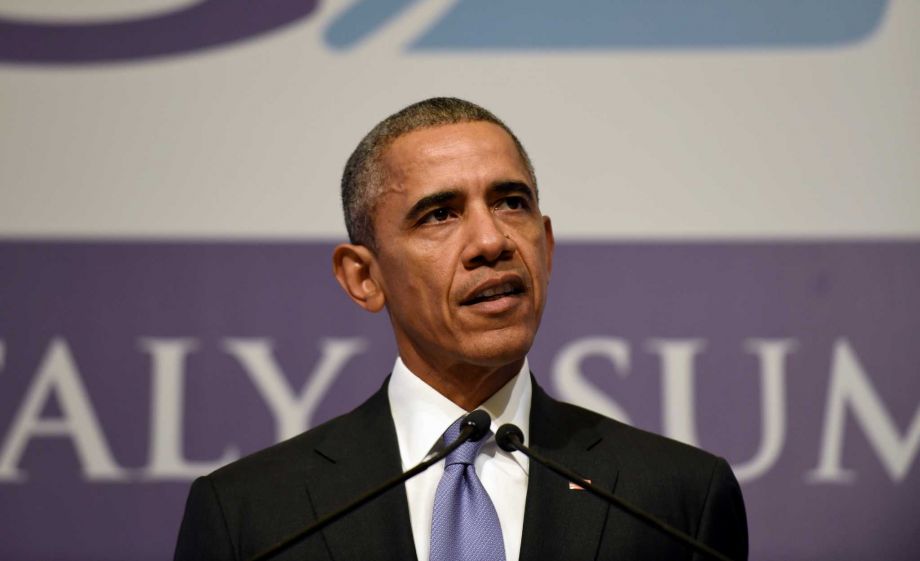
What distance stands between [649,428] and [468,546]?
107 cm

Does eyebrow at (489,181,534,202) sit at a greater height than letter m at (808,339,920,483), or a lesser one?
greater

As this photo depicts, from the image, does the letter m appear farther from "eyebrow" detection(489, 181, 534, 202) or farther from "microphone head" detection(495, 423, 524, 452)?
"microphone head" detection(495, 423, 524, 452)

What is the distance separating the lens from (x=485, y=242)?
70.5 inches

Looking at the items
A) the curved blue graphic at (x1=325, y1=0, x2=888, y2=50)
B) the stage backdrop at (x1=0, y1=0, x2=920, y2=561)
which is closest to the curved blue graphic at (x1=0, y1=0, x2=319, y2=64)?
the stage backdrop at (x1=0, y1=0, x2=920, y2=561)

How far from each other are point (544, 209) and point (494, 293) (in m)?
0.99

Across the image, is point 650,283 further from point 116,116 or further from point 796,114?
point 116,116

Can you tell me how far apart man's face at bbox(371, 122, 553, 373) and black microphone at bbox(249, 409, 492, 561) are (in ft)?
0.57

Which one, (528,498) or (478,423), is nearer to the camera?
(478,423)

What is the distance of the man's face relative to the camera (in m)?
1.80

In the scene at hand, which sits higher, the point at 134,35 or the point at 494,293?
the point at 134,35

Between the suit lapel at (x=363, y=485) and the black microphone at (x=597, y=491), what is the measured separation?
237 millimetres

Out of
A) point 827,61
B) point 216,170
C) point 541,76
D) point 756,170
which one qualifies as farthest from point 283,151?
point 827,61

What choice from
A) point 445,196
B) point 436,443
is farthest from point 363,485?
point 445,196

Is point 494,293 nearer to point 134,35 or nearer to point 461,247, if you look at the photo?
point 461,247
